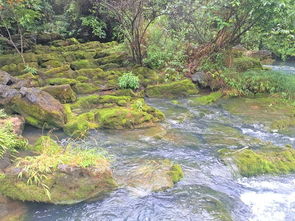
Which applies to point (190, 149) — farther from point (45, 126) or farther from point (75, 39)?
point (75, 39)

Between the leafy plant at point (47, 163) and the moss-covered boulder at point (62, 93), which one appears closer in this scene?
the leafy plant at point (47, 163)

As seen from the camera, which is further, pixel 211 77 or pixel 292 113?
pixel 211 77

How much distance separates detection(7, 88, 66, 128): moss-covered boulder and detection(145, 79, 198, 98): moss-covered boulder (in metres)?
4.83

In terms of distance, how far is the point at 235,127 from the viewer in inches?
369

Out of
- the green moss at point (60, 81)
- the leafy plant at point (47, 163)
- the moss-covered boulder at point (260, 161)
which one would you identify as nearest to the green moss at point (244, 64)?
the green moss at point (60, 81)

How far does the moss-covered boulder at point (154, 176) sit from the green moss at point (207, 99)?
5.83 metres

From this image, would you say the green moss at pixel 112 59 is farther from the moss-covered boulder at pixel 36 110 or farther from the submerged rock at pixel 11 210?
the submerged rock at pixel 11 210

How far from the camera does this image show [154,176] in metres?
5.90

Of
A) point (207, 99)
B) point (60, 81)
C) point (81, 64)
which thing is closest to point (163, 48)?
point (81, 64)

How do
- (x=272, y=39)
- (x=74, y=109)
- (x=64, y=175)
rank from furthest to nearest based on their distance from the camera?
1. (x=272, y=39)
2. (x=74, y=109)
3. (x=64, y=175)

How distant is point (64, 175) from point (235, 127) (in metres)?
5.92

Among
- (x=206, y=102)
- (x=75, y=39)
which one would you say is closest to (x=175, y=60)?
(x=206, y=102)

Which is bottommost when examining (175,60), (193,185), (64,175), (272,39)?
(193,185)

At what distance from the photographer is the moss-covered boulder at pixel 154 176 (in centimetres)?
570
